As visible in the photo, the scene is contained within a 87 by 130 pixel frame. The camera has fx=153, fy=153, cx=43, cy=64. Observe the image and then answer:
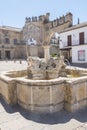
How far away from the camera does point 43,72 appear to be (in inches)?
270

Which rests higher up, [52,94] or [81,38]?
[81,38]

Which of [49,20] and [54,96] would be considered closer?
[54,96]

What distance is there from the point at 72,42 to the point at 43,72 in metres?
17.8

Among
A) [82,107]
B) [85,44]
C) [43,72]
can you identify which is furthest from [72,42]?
[82,107]

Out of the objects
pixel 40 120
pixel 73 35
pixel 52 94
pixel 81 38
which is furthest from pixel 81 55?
pixel 40 120

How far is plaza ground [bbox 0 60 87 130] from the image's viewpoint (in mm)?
3918

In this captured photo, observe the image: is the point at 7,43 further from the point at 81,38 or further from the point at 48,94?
the point at 48,94

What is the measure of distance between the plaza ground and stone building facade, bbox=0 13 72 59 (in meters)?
31.3

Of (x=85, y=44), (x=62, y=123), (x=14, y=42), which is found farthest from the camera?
(x=14, y=42)

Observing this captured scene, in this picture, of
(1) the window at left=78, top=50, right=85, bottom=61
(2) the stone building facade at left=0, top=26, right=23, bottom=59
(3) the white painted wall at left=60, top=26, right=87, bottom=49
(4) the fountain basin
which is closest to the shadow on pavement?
(4) the fountain basin

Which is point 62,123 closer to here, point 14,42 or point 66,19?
point 66,19

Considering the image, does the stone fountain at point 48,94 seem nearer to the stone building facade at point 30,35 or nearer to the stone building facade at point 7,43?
the stone building facade at point 30,35

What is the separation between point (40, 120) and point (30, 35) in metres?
40.9

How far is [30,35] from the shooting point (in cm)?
4381
